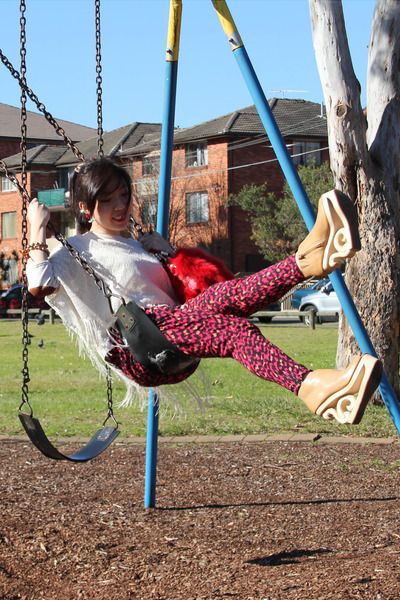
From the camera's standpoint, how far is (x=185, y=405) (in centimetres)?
961

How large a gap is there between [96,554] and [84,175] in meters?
1.70

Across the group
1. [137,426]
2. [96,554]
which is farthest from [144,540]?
[137,426]

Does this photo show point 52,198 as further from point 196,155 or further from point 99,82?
point 99,82

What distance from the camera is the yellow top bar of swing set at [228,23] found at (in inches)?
182

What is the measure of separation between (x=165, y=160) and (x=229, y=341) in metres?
2.00

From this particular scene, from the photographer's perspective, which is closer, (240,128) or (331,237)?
(331,237)

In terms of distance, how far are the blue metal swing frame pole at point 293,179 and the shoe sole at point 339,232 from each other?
1.00m

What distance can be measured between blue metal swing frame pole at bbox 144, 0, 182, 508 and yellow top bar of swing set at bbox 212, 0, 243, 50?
0.44m

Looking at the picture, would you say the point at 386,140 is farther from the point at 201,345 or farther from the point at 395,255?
the point at 201,345

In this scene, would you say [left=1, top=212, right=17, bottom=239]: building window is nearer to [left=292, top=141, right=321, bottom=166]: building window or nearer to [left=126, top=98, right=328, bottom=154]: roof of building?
[left=126, top=98, right=328, bottom=154]: roof of building

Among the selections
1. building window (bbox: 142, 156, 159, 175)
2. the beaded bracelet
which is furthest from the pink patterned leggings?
building window (bbox: 142, 156, 159, 175)

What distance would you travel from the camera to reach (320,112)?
40.5 m

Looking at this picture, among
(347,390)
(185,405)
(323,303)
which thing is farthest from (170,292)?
(323,303)

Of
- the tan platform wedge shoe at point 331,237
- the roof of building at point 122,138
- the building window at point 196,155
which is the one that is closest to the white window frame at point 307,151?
the building window at point 196,155
